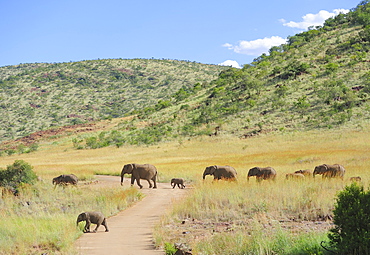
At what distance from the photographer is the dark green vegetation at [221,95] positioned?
67562mm

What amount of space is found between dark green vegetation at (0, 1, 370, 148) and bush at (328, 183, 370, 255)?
52310mm

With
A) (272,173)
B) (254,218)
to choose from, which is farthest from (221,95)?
(254,218)

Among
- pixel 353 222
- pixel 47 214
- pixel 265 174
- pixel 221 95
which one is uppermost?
pixel 221 95

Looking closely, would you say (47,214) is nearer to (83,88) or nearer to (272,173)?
(272,173)

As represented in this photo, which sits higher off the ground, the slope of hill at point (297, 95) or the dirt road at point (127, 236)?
the slope of hill at point (297, 95)

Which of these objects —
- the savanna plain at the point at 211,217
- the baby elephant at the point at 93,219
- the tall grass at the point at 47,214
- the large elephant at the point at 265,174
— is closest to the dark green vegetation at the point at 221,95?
the large elephant at the point at 265,174

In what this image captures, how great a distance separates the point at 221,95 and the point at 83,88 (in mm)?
73294

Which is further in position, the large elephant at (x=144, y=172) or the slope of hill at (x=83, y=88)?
the slope of hill at (x=83, y=88)

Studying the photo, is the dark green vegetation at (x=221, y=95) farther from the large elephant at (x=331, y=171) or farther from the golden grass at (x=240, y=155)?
the large elephant at (x=331, y=171)

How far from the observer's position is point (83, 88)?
5782 inches

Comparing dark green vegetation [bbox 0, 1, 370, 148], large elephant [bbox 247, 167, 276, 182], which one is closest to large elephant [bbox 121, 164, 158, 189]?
large elephant [bbox 247, 167, 276, 182]

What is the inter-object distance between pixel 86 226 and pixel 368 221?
8.08 metres

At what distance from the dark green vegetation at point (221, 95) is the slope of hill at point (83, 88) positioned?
0.36 metres

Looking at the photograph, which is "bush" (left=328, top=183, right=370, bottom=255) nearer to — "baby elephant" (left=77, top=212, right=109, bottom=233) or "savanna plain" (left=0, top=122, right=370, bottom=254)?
"savanna plain" (left=0, top=122, right=370, bottom=254)
